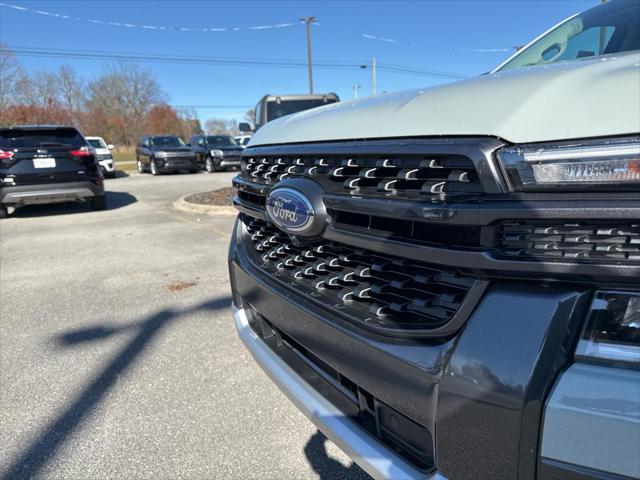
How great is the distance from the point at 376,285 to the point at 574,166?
662mm

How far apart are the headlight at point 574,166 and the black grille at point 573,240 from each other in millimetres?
85

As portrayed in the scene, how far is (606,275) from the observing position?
36.7 inches

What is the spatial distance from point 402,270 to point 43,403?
90.9 inches

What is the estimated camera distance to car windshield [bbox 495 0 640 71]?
2229 mm

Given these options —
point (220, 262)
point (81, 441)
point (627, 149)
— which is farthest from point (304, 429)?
point (220, 262)

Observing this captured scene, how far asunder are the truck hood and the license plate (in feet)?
27.1

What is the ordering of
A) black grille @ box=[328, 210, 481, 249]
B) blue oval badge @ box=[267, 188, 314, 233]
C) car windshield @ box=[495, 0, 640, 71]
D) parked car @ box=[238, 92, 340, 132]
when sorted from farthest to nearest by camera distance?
parked car @ box=[238, 92, 340, 132] < car windshield @ box=[495, 0, 640, 71] < blue oval badge @ box=[267, 188, 314, 233] < black grille @ box=[328, 210, 481, 249]

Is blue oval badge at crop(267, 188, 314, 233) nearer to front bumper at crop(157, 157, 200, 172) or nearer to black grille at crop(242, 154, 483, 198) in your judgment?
black grille at crop(242, 154, 483, 198)

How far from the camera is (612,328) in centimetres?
93

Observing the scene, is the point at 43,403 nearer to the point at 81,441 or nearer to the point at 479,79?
the point at 81,441

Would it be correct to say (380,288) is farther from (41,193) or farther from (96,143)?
(96,143)

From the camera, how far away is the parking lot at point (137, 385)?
2074mm

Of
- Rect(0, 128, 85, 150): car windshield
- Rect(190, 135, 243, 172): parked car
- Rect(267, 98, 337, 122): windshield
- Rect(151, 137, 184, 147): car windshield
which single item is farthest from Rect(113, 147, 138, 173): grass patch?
Rect(267, 98, 337, 122): windshield

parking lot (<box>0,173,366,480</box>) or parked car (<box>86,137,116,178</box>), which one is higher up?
parked car (<box>86,137,116,178</box>)
